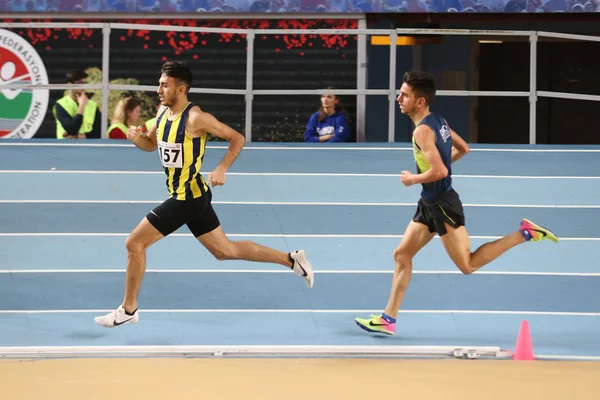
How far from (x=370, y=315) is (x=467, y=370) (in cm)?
190

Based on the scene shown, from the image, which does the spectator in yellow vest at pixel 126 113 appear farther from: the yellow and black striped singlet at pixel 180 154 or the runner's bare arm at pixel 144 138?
the yellow and black striped singlet at pixel 180 154

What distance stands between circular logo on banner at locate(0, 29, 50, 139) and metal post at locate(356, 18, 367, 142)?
423 cm

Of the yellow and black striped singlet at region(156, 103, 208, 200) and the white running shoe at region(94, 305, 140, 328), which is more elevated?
the yellow and black striped singlet at region(156, 103, 208, 200)

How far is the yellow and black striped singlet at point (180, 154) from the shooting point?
25.8ft

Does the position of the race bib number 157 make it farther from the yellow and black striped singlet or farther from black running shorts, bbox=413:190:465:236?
black running shorts, bbox=413:190:465:236

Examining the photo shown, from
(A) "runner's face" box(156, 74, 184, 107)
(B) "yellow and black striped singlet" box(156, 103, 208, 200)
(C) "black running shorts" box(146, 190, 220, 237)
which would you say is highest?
(A) "runner's face" box(156, 74, 184, 107)

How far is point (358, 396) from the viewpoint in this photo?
6359mm

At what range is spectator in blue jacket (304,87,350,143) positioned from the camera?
→ 14.6 metres

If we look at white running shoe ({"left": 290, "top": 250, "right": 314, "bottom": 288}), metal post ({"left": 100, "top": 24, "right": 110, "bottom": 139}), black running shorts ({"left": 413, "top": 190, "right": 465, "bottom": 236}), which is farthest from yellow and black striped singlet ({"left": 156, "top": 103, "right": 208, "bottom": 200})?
metal post ({"left": 100, "top": 24, "right": 110, "bottom": 139})

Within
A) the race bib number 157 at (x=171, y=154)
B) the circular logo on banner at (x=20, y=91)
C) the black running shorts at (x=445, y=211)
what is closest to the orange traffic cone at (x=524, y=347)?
the black running shorts at (x=445, y=211)

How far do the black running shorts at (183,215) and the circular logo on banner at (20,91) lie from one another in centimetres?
868

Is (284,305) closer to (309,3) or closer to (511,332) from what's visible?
(511,332)

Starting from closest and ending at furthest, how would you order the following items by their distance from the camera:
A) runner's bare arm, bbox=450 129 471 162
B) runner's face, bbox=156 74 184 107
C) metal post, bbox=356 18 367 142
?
runner's face, bbox=156 74 184 107 → runner's bare arm, bbox=450 129 471 162 → metal post, bbox=356 18 367 142

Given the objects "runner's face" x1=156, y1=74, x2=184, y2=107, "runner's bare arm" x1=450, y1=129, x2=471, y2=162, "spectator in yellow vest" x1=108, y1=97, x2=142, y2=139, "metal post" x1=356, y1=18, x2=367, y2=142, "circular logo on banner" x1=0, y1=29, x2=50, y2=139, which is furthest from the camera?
"metal post" x1=356, y1=18, x2=367, y2=142
